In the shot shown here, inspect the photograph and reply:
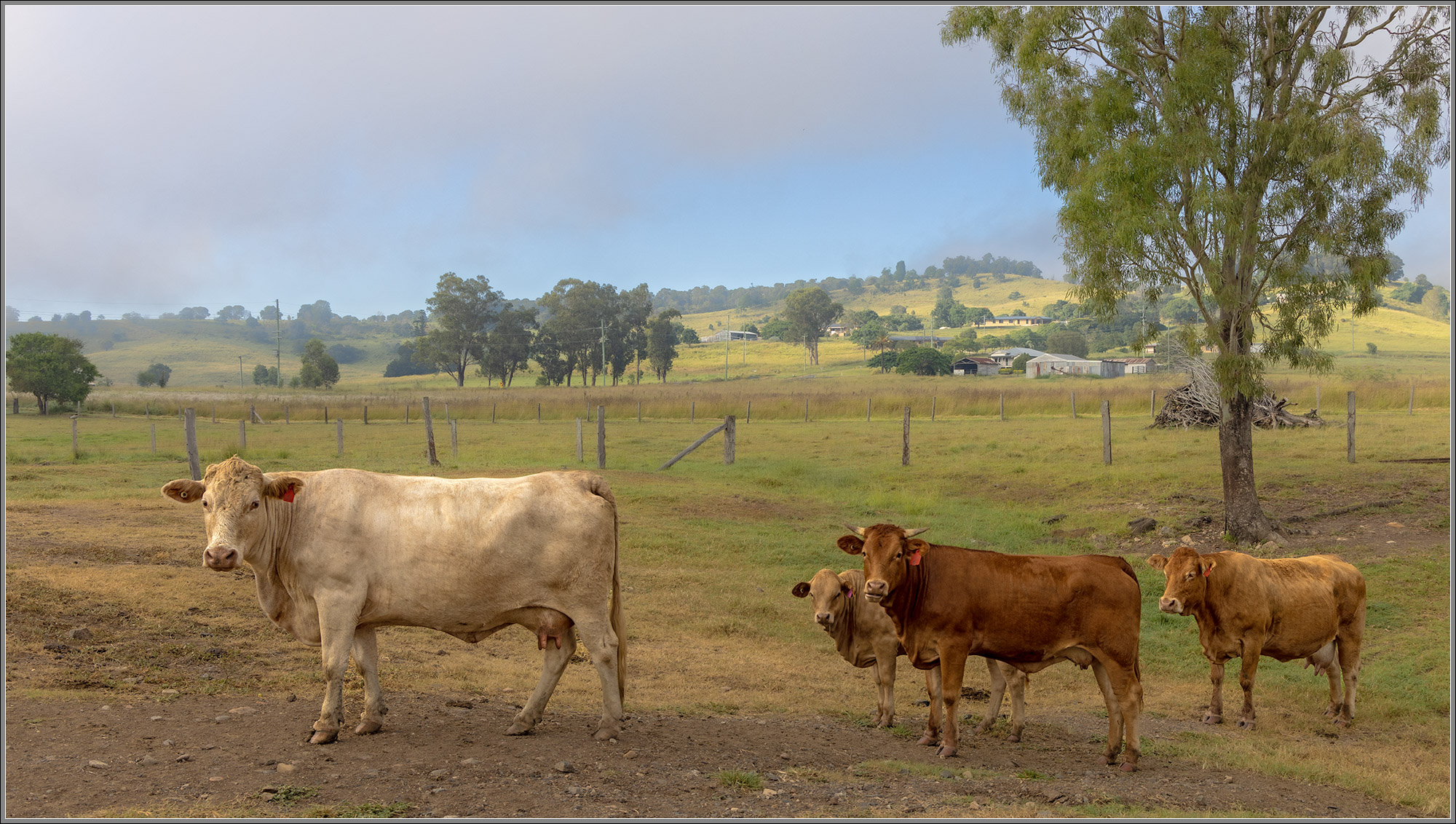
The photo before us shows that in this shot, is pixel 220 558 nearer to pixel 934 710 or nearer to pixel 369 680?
pixel 369 680

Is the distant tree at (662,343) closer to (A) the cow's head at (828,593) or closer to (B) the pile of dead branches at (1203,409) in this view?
(B) the pile of dead branches at (1203,409)

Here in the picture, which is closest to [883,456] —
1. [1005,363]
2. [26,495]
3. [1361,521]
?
[1361,521]

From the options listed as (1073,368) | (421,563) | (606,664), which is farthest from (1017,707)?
(1073,368)

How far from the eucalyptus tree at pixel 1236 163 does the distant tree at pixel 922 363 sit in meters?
72.0

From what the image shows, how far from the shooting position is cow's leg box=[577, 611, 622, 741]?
711 cm

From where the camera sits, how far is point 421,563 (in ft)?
22.8

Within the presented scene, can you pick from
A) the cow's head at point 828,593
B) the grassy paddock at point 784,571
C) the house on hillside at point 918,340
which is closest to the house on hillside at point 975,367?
the house on hillside at point 918,340

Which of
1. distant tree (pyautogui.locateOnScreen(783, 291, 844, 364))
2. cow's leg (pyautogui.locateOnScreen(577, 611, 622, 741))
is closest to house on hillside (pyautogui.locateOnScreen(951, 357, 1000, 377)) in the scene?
distant tree (pyautogui.locateOnScreen(783, 291, 844, 364))

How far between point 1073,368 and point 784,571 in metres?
86.2

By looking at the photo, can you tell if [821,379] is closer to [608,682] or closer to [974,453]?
[974,453]

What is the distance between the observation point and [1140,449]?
26562 mm

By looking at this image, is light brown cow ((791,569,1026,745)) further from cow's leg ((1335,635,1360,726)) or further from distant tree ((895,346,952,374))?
distant tree ((895,346,952,374))

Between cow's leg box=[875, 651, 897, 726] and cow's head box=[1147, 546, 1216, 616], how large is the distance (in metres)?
2.62

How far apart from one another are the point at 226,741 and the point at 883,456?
22.4m
